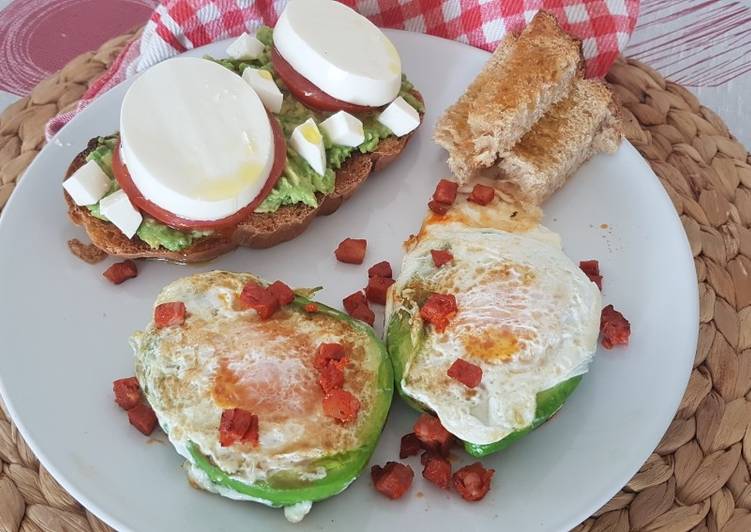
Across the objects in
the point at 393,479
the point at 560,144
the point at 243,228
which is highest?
the point at 243,228

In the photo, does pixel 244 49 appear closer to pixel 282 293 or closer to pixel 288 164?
pixel 288 164

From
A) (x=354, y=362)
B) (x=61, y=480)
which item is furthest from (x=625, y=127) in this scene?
(x=61, y=480)

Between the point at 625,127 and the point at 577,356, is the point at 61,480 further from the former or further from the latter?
the point at 625,127

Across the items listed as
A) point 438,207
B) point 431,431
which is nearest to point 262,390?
point 431,431

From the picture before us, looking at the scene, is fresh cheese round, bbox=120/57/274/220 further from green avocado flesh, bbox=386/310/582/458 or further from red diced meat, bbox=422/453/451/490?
red diced meat, bbox=422/453/451/490

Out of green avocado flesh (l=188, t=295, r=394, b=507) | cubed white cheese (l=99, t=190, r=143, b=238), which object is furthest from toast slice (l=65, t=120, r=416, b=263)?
green avocado flesh (l=188, t=295, r=394, b=507)

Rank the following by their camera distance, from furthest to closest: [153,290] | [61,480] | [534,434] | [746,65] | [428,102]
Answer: [746,65], [428,102], [153,290], [534,434], [61,480]

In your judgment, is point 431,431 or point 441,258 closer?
point 431,431
